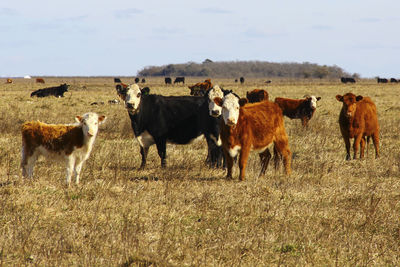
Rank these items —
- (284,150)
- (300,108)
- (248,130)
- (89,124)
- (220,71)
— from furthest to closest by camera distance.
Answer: (220,71), (300,108), (284,150), (248,130), (89,124)

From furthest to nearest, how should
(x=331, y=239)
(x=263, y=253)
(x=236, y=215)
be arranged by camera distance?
(x=236, y=215) < (x=331, y=239) < (x=263, y=253)

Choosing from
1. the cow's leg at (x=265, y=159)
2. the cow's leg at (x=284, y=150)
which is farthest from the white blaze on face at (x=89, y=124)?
the cow's leg at (x=284, y=150)

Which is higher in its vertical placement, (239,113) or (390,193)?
(239,113)

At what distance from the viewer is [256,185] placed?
7.80m

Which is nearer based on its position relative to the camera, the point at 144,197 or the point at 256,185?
the point at 144,197

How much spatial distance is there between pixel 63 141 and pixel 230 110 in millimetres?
2591

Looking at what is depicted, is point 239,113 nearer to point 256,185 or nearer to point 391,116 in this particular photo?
point 256,185

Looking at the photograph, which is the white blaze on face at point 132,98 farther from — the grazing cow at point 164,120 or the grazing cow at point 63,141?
the grazing cow at point 63,141

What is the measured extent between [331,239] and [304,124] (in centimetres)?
1057

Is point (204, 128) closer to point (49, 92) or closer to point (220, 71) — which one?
point (49, 92)

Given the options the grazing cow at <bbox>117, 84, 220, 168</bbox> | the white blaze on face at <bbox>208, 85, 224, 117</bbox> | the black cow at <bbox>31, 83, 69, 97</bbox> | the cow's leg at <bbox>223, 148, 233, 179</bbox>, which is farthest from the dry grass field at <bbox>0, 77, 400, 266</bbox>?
the black cow at <bbox>31, 83, 69, 97</bbox>

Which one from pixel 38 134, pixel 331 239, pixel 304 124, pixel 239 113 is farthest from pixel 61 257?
pixel 304 124

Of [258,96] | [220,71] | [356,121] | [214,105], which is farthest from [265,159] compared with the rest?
[220,71]

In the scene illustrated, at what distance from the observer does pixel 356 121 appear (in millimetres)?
11109
